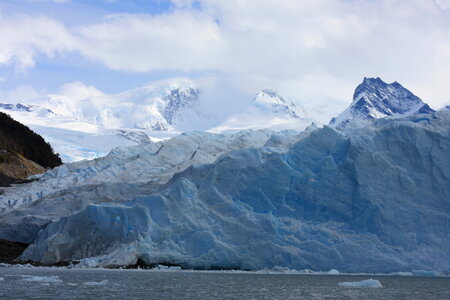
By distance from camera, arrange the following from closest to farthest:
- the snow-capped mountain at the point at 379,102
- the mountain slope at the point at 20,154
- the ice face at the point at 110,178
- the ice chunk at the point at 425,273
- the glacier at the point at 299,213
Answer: the ice chunk at the point at 425,273 < the glacier at the point at 299,213 < the ice face at the point at 110,178 < the mountain slope at the point at 20,154 < the snow-capped mountain at the point at 379,102

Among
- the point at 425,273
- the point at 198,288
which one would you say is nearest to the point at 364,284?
the point at 198,288

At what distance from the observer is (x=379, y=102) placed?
154 m

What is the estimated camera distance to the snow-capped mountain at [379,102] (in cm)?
14688

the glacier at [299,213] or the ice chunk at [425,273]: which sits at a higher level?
the glacier at [299,213]

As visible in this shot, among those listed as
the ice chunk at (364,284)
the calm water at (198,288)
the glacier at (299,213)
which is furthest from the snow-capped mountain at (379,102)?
the ice chunk at (364,284)

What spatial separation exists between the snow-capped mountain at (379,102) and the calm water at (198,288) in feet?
355

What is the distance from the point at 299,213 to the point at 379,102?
115 meters

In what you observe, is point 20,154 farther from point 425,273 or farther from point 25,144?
point 425,273

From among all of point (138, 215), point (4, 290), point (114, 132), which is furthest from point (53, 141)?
point (4, 290)

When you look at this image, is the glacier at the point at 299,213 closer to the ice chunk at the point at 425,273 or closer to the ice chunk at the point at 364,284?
the ice chunk at the point at 425,273

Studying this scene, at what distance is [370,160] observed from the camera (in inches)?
1718

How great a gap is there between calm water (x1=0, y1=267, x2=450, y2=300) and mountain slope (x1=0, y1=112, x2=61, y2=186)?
38972 millimetres

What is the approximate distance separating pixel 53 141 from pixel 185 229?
108404mm

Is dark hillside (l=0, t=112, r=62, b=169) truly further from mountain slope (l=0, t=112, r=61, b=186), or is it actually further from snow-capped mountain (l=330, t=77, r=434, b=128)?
snow-capped mountain (l=330, t=77, r=434, b=128)
